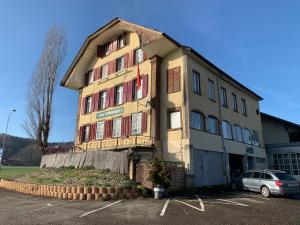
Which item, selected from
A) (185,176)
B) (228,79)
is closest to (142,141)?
(185,176)

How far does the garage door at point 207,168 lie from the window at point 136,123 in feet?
17.4

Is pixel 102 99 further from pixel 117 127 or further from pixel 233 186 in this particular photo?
pixel 233 186

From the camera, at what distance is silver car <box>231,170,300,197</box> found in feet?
49.4

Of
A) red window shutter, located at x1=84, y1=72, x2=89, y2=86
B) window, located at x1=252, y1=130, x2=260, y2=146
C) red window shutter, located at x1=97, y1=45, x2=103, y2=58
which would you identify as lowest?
window, located at x1=252, y1=130, x2=260, y2=146

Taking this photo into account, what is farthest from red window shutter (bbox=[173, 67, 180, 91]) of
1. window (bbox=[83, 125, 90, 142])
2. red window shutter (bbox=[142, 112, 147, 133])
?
window (bbox=[83, 125, 90, 142])

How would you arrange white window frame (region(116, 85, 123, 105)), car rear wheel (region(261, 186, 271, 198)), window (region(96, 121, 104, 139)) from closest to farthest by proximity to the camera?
car rear wheel (region(261, 186, 271, 198)) → white window frame (region(116, 85, 123, 105)) → window (region(96, 121, 104, 139))

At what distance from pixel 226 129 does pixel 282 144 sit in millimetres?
9394

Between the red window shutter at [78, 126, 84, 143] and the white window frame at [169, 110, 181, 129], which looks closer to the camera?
the white window frame at [169, 110, 181, 129]

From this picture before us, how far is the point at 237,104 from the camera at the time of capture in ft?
89.6

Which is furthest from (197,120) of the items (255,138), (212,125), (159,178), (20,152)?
(20,152)

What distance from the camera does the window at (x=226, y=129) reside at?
2350 cm

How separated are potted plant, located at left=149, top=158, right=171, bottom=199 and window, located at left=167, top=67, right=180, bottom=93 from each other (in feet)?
25.7

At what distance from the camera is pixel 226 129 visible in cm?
2391

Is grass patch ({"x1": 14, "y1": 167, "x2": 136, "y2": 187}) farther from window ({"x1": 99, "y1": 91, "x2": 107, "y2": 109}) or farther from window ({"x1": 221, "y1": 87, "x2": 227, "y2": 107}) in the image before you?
window ({"x1": 221, "y1": 87, "x2": 227, "y2": 107})
